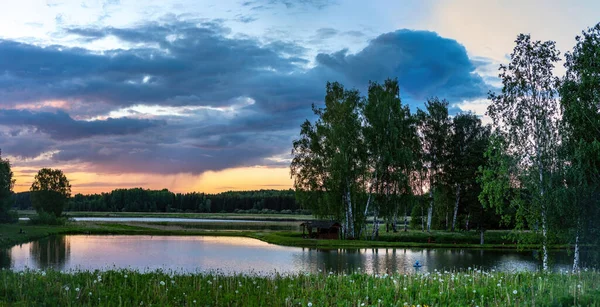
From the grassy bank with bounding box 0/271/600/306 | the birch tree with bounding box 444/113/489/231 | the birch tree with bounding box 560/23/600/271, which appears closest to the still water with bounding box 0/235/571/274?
the birch tree with bounding box 560/23/600/271

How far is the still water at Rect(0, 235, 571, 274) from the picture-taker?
3657cm

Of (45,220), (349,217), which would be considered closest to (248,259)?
(349,217)

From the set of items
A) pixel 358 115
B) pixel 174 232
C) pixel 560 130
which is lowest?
pixel 174 232

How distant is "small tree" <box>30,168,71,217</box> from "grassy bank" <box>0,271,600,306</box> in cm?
9818

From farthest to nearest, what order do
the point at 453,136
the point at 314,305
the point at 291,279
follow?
the point at 453,136 → the point at 291,279 → the point at 314,305

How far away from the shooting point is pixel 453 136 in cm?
7294

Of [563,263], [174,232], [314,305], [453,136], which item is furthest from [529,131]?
[174,232]

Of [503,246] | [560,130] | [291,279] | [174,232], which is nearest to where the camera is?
[291,279]

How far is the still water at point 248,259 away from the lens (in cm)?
3657

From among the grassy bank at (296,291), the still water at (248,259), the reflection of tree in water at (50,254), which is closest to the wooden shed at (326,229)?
the still water at (248,259)

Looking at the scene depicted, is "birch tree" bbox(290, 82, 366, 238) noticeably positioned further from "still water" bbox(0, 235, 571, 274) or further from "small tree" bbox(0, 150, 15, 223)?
"small tree" bbox(0, 150, 15, 223)

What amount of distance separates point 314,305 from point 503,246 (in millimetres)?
52240

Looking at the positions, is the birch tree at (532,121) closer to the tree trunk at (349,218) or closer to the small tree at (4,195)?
the tree trunk at (349,218)

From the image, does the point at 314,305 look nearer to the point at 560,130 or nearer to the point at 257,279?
the point at 257,279
